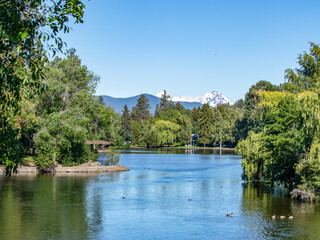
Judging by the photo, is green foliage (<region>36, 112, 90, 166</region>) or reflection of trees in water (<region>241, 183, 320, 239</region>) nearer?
reflection of trees in water (<region>241, 183, 320, 239</region>)

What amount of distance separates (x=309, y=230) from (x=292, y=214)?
3624mm

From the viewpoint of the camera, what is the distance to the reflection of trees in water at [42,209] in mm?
20016

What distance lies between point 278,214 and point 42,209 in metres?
15.8

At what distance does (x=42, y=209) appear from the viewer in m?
25.4

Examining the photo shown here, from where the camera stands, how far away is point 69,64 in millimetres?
53500

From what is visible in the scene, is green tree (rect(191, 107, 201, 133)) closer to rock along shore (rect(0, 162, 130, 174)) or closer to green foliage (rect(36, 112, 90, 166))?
rock along shore (rect(0, 162, 130, 174))

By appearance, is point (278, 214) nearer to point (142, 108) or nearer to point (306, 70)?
point (306, 70)

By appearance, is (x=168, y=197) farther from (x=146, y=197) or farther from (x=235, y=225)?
(x=235, y=225)

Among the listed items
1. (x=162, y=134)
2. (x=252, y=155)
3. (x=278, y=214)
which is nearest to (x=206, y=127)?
(x=162, y=134)

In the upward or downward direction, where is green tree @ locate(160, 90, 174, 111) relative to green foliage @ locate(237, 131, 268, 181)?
upward

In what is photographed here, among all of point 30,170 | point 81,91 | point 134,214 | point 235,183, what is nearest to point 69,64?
point 81,91

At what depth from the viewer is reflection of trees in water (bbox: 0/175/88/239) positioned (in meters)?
20.0

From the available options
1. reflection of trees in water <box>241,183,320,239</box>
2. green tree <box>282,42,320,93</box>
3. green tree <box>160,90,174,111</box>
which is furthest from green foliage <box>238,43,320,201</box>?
green tree <box>160,90,174,111</box>

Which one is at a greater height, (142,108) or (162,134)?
(142,108)
